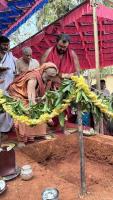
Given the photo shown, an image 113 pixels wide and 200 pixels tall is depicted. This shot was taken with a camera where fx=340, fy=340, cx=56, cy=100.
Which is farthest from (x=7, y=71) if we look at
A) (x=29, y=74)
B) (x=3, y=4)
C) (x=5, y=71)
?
(x=3, y=4)

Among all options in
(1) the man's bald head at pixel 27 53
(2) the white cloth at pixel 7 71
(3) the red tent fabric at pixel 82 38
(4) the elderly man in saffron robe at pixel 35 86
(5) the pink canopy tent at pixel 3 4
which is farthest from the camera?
(3) the red tent fabric at pixel 82 38

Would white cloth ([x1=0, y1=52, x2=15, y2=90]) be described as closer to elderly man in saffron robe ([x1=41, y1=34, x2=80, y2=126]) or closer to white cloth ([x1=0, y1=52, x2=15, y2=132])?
white cloth ([x1=0, y1=52, x2=15, y2=132])

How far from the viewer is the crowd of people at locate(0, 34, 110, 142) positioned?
4.91 meters

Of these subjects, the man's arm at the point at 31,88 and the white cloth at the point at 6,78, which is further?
the white cloth at the point at 6,78

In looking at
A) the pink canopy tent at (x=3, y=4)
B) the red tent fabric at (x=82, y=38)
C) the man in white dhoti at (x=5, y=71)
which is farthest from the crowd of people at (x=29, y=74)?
the red tent fabric at (x=82, y=38)

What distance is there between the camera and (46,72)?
193 inches

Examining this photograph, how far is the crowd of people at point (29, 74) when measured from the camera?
193 inches

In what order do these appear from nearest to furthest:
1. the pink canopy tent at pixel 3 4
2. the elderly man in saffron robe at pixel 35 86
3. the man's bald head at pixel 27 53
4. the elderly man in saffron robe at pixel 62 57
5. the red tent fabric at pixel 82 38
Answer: the elderly man in saffron robe at pixel 35 86 → the elderly man in saffron robe at pixel 62 57 → the pink canopy tent at pixel 3 4 → the man's bald head at pixel 27 53 → the red tent fabric at pixel 82 38

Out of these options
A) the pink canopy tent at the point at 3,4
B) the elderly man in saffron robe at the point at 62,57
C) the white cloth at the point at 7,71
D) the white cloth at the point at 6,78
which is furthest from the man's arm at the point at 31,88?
the pink canopy tent at the point at 3,4

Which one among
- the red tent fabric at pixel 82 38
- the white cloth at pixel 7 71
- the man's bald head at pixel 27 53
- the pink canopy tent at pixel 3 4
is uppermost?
the pink canopy tent at pixel 3 4

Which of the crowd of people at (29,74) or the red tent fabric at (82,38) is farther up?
the red tent fabric at (82,38)

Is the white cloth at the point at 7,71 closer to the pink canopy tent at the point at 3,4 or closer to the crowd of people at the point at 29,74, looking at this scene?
the crowd of people at the point at 29,74

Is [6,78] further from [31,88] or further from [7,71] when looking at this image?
[31,88]

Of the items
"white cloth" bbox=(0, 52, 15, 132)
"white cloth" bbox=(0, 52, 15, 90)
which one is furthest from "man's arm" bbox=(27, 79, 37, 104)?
"white cloth" bbox=(0, 52, 15, 90)
